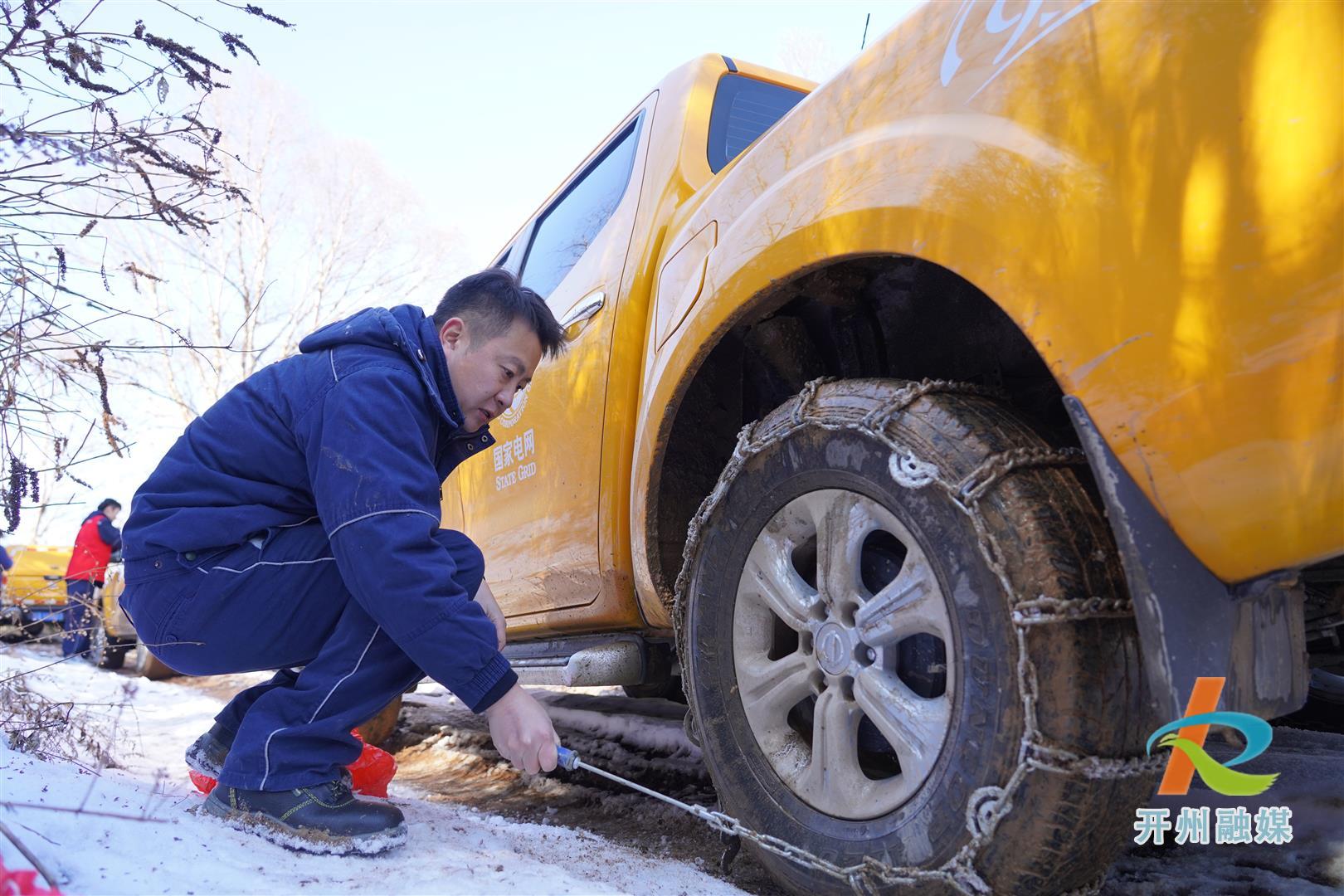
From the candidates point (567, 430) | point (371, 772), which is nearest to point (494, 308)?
point (567, 430)

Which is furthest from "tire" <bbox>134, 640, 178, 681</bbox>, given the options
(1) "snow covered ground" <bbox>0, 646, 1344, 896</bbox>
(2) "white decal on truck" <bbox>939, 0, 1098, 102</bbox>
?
(2) "white decal on truck" <bbox>939, 0, 1098, 102</bbox>

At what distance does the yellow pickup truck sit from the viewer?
3.05 feet

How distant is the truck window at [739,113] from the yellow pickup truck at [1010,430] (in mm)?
608

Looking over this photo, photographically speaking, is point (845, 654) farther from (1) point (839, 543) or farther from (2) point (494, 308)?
(2) point (494, 308)

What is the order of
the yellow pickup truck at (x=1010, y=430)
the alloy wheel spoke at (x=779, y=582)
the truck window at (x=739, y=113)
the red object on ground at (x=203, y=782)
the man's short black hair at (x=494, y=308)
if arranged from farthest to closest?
the truck window at (x=739, y=113), the red object on ground at (x=203, y=782), the man's short black hair at (x=494, y=308), the alloy wheel spoke at (x=779, y=582), the yellow pickup truck at (x=1010, y=430)

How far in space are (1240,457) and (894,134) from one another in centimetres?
71

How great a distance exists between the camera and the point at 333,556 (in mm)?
1760

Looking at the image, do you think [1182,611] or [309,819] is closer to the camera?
[1182,611]

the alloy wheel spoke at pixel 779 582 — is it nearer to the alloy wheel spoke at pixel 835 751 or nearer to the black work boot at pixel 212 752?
the alloy wheel spoke at pixel 835 751

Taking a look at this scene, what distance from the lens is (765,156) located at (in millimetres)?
1779

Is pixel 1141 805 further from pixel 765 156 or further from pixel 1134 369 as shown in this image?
pixel 765 156

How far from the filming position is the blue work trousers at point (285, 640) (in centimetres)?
164

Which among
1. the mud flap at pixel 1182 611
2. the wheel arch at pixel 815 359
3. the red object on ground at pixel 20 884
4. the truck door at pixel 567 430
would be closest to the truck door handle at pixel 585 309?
the truck door at pixel 567 430

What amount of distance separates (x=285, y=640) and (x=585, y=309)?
4.04ft
